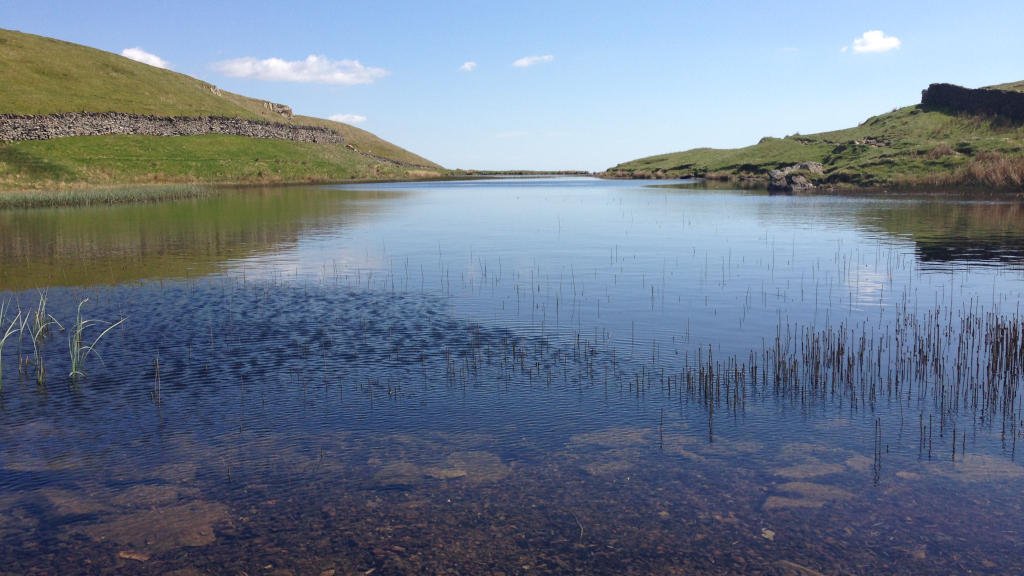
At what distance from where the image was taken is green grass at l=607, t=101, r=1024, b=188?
7456 cm

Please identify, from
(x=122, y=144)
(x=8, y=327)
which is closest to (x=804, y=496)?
(x=8, y=327)

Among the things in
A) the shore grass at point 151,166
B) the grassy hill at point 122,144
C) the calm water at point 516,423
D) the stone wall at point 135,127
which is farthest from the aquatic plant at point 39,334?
the stone wall at point 135,127

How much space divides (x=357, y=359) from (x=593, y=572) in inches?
384

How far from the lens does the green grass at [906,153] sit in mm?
74562

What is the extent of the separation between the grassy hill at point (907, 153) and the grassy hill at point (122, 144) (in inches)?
3306

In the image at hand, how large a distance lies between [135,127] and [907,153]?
119 metres

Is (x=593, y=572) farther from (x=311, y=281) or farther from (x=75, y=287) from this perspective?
(x=75, y=287)

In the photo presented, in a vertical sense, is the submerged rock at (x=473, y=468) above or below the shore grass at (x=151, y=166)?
below

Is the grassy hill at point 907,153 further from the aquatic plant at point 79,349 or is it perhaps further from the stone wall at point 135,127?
the stone wall at point 135,127

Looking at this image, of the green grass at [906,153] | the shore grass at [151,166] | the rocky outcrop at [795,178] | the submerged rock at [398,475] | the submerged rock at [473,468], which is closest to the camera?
the submerged rock at [398,475]

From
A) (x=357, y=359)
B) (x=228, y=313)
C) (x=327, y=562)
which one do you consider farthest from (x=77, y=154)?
(x=327, y=562)

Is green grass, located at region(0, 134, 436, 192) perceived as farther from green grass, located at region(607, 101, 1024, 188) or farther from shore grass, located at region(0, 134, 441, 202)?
green grass, located at region(607, 101, 1024, 188)

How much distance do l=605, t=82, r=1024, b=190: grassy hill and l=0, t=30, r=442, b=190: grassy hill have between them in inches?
3306

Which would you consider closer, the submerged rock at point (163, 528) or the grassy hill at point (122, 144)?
the submerged rock at point (163, 528)
